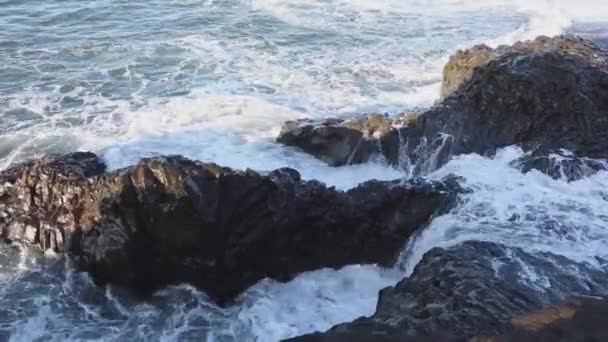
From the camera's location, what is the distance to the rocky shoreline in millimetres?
7719

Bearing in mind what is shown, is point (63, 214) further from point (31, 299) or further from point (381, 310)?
point (381, 310)

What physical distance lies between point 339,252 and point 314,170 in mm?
2686

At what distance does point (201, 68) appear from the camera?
717 inches

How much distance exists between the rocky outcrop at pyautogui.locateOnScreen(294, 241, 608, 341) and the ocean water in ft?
1.89

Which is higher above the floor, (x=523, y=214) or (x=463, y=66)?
(x=463, y=66)

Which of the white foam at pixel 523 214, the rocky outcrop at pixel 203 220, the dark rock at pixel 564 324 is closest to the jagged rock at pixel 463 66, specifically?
the white foam at pixel 523 214

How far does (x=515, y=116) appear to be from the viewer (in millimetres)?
12523

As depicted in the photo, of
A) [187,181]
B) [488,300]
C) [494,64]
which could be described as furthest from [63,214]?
[494,64]

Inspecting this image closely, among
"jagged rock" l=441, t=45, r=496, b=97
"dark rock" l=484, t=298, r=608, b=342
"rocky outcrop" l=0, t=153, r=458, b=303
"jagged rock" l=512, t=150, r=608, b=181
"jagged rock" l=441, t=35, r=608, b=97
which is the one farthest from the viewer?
"jagged rock" l=441, t=45, r=496, b=97

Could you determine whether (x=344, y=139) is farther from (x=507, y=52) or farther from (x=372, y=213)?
(x=507, y=52)

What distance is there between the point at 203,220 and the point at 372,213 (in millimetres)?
2498

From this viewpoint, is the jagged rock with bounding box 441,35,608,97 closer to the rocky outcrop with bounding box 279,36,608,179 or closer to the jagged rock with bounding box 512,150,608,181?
the rocky outcrop with bounding box 279,36,608,179

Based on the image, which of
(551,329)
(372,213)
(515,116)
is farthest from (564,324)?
(515,116)

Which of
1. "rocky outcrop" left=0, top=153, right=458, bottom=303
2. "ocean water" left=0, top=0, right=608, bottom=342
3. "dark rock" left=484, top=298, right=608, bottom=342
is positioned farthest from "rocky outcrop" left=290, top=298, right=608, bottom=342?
"rocky outcrop" left=0, top=153, right=458, bottom=303
